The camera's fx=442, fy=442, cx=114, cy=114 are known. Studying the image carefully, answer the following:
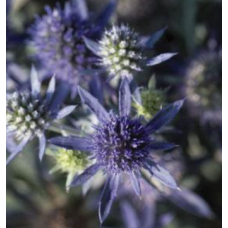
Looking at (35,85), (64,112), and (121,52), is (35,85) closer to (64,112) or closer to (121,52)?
(64,112)

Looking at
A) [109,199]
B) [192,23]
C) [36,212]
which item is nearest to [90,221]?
[36,212]

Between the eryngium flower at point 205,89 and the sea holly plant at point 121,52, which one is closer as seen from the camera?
the sea holly plant at point 121,52

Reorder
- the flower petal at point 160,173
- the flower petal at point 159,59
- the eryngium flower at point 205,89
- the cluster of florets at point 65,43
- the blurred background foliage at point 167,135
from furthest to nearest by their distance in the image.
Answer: the blurred background foliage at point 167,135, the eryngium flower at point 205,89, the cluster of florets at point 65,43, the flower petal at point 159,59, the flower petal at point 160,173

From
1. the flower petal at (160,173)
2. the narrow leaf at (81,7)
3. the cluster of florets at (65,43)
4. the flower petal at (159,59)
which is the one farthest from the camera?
the narrow leaf at (81,7)

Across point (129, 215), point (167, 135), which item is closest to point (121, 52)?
point (167, 135)

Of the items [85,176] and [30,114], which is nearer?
[85,176]

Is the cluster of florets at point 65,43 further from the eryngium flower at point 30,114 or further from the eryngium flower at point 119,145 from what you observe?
the eryngium flower at point 119,145

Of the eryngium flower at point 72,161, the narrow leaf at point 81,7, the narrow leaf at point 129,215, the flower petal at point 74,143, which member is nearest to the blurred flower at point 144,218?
the narrow leaf at point 129,215
